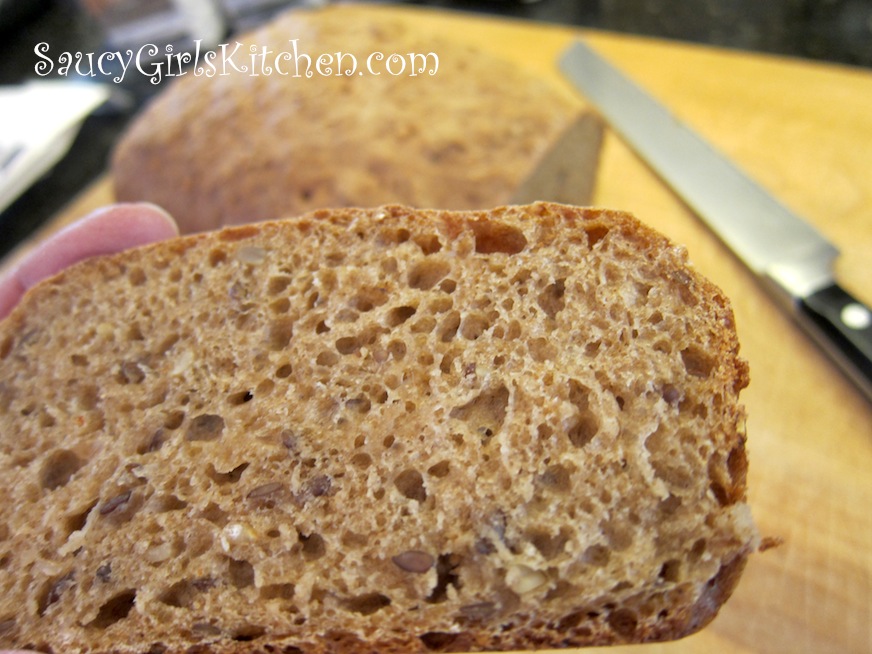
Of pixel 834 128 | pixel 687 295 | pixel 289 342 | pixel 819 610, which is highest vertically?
pixel 687 295

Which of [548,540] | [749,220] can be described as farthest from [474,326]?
[749,220]

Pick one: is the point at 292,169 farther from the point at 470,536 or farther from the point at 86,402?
the point at 470,536

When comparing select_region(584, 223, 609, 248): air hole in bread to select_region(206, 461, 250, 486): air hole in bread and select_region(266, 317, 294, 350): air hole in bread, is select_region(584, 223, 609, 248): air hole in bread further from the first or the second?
select_region(206, 461, 250, 486): air hole in bread

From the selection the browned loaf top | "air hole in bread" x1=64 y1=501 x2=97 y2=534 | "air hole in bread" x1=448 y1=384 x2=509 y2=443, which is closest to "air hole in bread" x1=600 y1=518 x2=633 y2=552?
"air hole in bread" x1=448 y1=384 x2=509 y2=443

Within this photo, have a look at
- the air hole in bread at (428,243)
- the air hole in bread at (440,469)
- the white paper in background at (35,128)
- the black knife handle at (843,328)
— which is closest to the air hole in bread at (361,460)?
the air hole in bread at (440,469)

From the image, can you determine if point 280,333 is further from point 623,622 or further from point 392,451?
point 623,622

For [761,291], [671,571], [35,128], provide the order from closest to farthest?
[671,571] < [761,291] < [35,128]

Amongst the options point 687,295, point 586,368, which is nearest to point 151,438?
point 586,368
